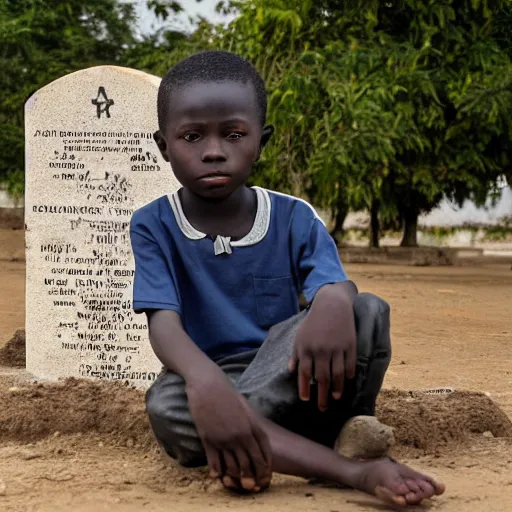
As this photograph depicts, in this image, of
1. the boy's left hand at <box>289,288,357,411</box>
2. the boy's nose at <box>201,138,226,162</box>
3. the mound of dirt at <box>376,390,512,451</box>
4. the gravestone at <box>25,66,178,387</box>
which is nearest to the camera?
the boy's left hand at <box>289,288,357,411</box>

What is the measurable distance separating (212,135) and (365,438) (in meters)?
0.96

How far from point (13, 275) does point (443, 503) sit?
31.5 feet

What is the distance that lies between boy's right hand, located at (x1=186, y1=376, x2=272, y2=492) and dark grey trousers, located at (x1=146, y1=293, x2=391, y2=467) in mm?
208

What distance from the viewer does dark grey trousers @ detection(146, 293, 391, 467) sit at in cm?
262

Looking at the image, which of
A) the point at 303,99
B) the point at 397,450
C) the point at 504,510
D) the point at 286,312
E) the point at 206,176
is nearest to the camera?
the point at 504,510

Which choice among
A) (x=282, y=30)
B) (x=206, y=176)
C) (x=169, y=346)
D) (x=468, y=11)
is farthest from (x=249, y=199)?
(x=468, y=11)

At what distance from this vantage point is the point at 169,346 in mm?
2525

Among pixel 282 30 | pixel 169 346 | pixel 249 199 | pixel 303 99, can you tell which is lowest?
pixel 169 346

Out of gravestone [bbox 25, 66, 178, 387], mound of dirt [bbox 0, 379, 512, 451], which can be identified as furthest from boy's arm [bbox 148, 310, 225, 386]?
gravestone [bbox 25, 66, 178, 387]

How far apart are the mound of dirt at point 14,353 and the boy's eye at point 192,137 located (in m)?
3.24

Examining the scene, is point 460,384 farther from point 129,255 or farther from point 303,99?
point 303,99

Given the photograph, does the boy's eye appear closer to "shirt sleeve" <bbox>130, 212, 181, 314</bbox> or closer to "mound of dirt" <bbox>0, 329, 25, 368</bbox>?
"shirt sleeve" <bbox>130, 212, 181, 314</bbox>

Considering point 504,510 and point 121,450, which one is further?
point 121,450

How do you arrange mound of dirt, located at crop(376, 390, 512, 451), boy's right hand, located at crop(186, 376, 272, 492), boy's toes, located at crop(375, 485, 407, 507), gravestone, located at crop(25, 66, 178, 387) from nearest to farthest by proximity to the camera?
boy's toes, located at crop(375, 485, 407, 507)
boy's right hand, located at crop(186, 376, 272, 492)
mound of dirt, located at crop(376, 390, 512, 451)
gravestone, located at crop(25, 66, 178, 387)
